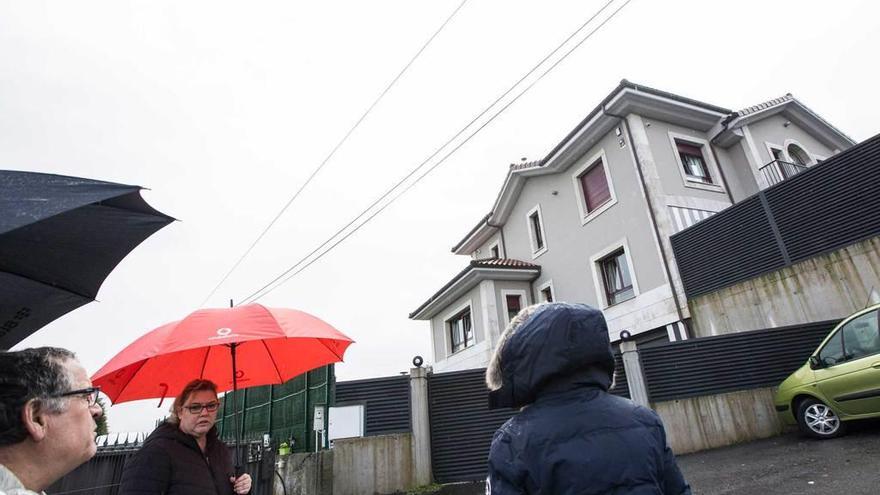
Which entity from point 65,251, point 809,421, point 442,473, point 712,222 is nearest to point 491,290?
point 712,222

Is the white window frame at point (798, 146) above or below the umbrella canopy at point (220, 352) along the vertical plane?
above

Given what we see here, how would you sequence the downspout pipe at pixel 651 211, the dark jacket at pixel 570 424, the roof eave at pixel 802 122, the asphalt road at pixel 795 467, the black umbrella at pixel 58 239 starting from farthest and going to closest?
1. the roof eave at pixel 802 122
2. the downspout pipe at pixel 651 211
3. the asphalt road at pixel 795 467
4. the black umbrella at pixel 58 239
5. the dark jacket at pixel 570 424

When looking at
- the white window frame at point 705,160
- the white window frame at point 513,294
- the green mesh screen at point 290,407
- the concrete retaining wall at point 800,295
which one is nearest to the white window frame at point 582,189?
the white window frame at point 705,160

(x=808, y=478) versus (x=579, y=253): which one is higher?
(x=579, y=253)

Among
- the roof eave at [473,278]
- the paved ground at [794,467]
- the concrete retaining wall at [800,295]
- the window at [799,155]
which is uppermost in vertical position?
the window at [799,155]

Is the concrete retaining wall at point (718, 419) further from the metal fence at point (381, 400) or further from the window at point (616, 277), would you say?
the window at point (616, 277)

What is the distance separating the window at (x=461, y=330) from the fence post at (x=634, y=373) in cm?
895

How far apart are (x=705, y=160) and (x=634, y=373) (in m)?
8.81

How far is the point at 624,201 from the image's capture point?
1291cm

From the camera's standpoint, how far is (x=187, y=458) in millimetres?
2752

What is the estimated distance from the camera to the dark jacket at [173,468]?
255cm

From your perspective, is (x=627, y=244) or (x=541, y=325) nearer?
(x=541, y=325)

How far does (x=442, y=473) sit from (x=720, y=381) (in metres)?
5.25

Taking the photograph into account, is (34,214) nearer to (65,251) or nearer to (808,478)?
(65,251)
